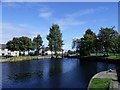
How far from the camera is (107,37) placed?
10631cm

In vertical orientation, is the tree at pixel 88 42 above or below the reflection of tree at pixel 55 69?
above

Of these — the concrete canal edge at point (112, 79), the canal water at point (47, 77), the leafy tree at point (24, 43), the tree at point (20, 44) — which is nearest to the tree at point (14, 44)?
the tree at point (20, 44)

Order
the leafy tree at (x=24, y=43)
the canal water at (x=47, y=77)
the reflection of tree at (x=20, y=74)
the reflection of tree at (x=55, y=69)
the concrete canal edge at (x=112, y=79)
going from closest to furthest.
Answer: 1. the concrete canal edge at (x=112, y=79)
2. the canal water at (x=47, y=77)
3. the reflection of tree at (x=20, y=74)
4. the reflection of tree at (x=55, y=69)
5. the leafy tree at (x=24, y=43)

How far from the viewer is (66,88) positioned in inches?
1463

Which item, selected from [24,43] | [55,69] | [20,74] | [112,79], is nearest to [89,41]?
[24,43]

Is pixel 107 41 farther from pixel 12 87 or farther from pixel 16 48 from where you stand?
pixel 12 87

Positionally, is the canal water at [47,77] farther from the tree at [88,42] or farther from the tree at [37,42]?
the tree at [37,42]

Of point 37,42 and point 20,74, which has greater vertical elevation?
point 37,42

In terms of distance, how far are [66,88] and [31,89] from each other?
4.81 metres

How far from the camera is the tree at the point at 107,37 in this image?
104806 millimetres

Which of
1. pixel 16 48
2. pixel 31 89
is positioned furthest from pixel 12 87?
pixel 16 48

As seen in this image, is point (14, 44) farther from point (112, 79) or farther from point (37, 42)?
point (112, 79)

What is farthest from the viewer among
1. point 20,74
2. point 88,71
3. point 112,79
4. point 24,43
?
point 24,43

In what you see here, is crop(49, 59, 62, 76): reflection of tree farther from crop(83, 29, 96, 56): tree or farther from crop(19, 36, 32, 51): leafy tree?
crop(19, 36, 32, 51): leafy tree
